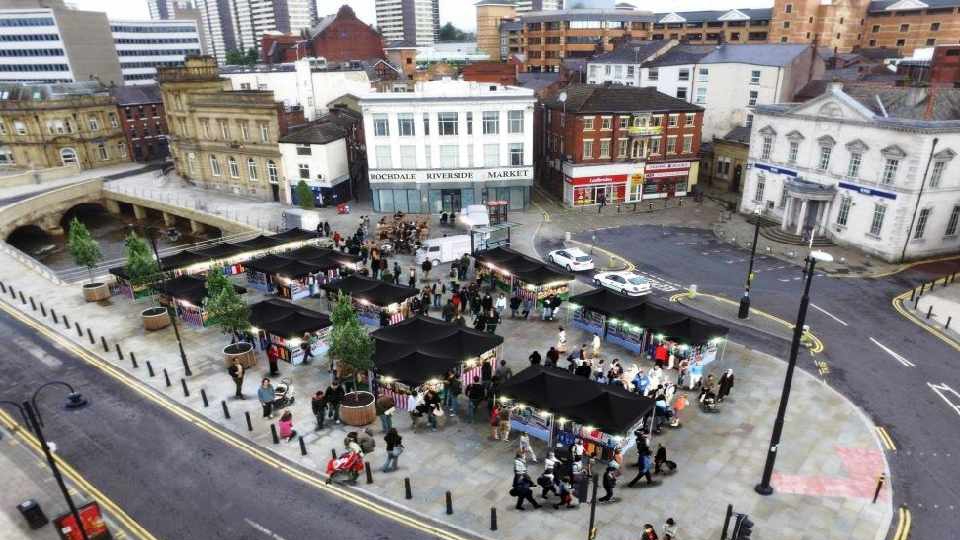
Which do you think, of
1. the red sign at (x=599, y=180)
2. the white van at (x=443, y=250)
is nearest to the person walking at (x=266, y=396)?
the white van at (x=443, y=250)

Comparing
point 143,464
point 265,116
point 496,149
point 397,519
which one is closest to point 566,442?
point 397,519

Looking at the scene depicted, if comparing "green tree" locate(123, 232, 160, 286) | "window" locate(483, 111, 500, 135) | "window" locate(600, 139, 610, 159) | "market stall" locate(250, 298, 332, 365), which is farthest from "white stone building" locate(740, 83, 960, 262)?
"green tree" locate(123, 232, 160, 286)

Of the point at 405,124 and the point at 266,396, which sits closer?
the point at 266,396

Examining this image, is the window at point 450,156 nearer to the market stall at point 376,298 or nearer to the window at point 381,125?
the window at point 381,125

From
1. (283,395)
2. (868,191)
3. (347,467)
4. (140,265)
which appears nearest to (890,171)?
(868,191)

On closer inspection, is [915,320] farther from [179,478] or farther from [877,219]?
[179,478]

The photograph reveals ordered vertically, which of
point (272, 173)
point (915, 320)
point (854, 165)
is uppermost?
point (854, 165)
